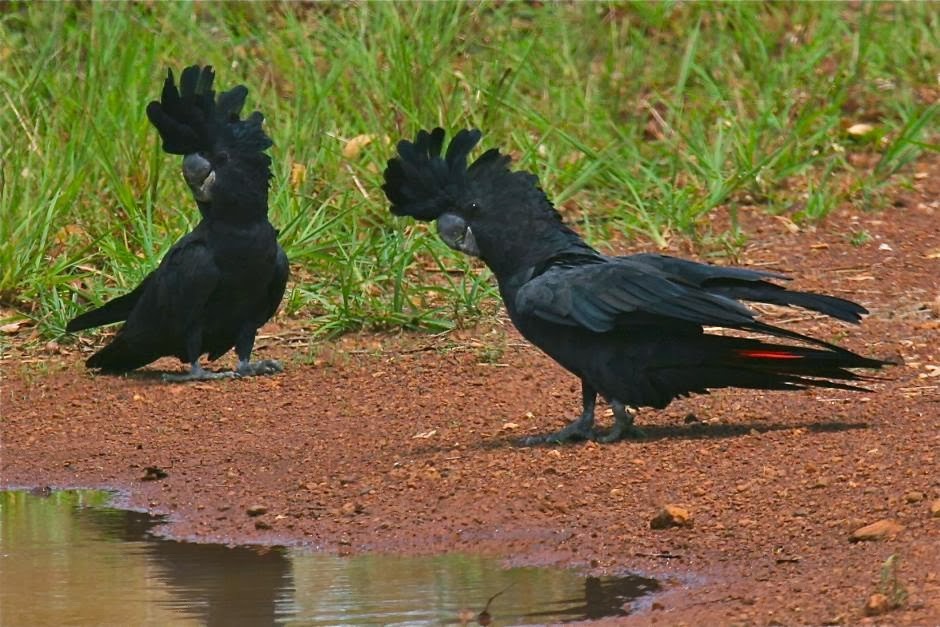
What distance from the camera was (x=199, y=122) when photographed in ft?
22.0

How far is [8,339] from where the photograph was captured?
7.79 meters

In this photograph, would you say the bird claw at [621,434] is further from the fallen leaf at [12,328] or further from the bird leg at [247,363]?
the fallen leaf at [12,328]

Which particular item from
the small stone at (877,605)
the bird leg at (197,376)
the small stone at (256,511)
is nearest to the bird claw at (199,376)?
the bird leg at (197,376)

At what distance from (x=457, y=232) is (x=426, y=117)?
3.37m

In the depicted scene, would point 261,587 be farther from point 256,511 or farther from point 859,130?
point 859,130

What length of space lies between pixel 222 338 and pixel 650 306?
2.52 metres

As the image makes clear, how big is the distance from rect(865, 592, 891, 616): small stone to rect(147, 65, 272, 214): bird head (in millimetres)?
3779

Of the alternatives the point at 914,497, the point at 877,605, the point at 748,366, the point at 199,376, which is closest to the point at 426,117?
the point at 199,376

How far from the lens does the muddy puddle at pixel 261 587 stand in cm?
409

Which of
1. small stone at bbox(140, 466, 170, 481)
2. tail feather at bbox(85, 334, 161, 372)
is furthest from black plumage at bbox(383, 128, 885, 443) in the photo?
tail feather at bbox(85, 334, 161, 372)

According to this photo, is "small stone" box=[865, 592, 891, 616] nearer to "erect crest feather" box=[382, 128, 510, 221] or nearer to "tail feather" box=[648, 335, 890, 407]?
"tail feather" box=[648, 335, 890, 407]

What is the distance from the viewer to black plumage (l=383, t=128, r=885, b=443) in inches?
202

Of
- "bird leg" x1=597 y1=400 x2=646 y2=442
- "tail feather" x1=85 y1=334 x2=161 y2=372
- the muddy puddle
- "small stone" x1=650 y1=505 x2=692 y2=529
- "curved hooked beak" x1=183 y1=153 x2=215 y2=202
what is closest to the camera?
the muddy puddle

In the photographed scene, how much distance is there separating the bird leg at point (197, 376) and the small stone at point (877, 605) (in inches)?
155
